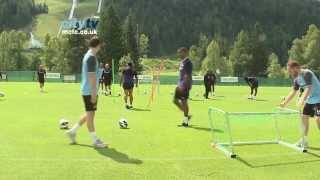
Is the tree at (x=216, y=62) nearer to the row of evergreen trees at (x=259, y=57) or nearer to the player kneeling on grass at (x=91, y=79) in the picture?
the row of evergreen trees at (x=259, y=57)

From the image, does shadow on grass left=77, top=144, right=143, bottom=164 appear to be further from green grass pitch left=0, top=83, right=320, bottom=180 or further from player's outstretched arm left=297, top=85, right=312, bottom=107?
player's outstretched arm left=297, top=85, right=312, bottom=107

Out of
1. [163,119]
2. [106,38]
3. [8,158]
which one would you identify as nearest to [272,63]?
[106,38]

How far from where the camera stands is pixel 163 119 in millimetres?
20812

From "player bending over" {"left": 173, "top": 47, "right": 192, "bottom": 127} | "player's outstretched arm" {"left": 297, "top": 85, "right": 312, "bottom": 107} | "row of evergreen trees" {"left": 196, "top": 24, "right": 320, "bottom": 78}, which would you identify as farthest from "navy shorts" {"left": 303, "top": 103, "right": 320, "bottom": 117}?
"row of evergreen trees" {"left": 196, "top": 24, "right": 320, "bottom": 78}

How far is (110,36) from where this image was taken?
11481 cm

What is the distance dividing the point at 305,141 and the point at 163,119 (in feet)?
26.5

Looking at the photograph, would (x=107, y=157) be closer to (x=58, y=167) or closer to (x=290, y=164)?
(x=58, y=167)

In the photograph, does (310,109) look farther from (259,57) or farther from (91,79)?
(259,57)

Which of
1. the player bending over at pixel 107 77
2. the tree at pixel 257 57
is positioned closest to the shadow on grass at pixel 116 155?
the player bending over at pixel 107 77

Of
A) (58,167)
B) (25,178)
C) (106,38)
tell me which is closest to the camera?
(25,178)

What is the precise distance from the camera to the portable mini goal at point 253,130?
13.2 m

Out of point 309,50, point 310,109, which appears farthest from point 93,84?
point 309,50

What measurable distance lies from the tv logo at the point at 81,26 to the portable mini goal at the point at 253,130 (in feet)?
311

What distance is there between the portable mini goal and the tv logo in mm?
94866
